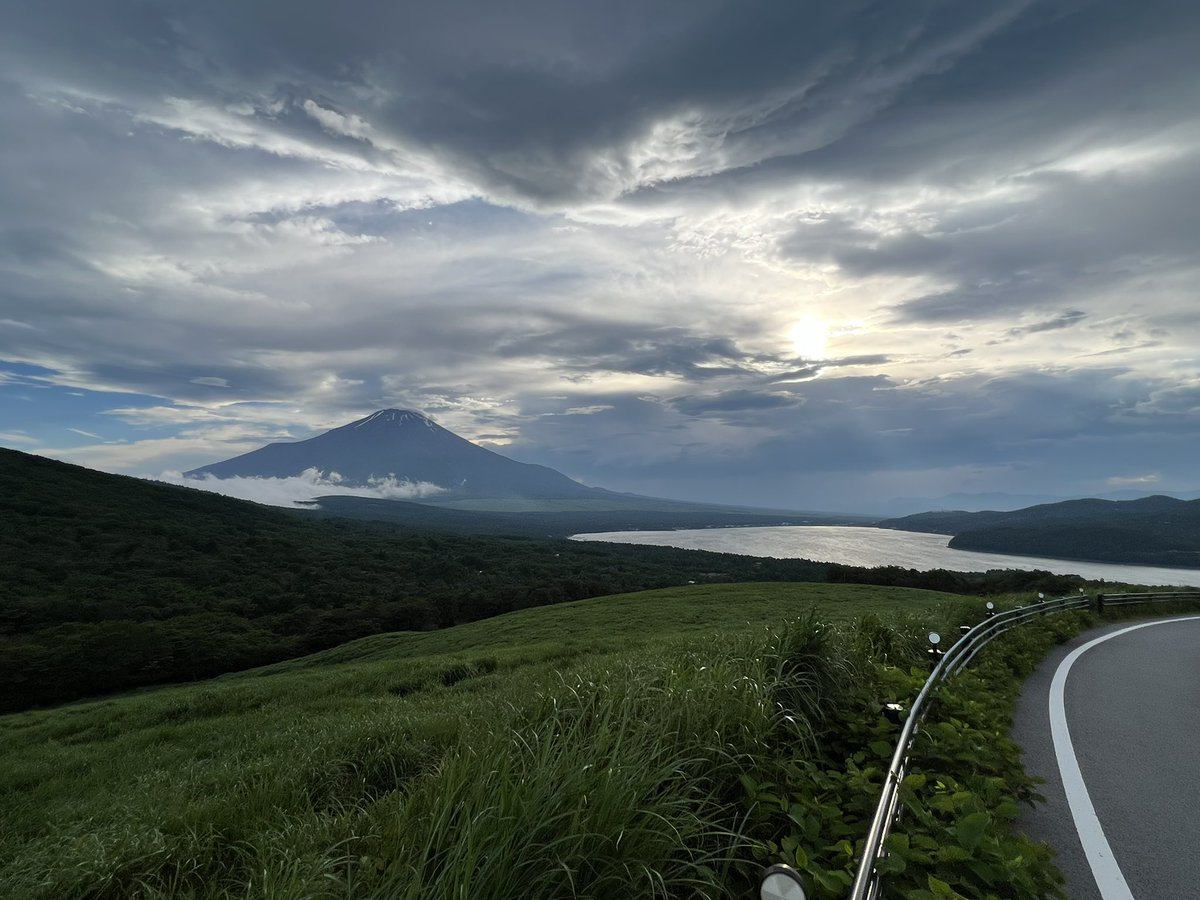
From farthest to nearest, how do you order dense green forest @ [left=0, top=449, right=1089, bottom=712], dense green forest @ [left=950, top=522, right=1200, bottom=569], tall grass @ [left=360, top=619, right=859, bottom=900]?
1. dense green forest @ [left=950, top=522, right=1200, bottom=569]
2. dense green forest @ [left=0, top=449, right=1089, bottom=712]
3. tall grass @ [left=360, top=619, right=859, bottom=900]

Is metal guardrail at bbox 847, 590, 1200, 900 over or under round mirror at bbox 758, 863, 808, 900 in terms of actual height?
under

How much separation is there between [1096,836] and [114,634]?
2486 inches

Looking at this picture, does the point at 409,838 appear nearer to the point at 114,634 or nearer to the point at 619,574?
the point at 114,634

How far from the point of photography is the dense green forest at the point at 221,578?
45656 millimetres

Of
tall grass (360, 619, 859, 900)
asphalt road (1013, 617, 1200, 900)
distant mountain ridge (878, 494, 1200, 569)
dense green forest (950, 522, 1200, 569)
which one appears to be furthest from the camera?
distant mountain ridge (878, 494, 1200, 569)

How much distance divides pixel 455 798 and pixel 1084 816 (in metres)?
5.57

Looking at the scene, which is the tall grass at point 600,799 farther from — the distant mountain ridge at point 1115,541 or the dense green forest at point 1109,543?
the distant mountain ridge at point 1115,541

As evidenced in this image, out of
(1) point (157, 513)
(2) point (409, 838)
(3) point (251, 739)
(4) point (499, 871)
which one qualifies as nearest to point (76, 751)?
(3) point (251, 739)

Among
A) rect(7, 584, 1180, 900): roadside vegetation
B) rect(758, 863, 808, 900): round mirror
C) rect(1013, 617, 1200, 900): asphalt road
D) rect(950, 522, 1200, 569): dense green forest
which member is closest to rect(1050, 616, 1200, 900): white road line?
rect(1013, 617, 1200, 900): asphalt road

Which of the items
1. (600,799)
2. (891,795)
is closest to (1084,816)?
(891,795)

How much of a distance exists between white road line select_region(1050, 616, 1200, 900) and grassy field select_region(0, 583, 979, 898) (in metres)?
2.25

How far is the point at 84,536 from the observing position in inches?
4336

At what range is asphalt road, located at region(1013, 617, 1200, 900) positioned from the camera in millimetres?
4434

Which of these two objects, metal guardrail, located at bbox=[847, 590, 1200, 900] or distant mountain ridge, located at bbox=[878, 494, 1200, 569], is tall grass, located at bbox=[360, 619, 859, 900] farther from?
distant mountain ridge, located at bbox=[878, 494, 1200, 569]
